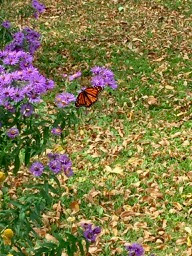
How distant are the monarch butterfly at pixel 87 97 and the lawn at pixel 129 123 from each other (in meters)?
0.07

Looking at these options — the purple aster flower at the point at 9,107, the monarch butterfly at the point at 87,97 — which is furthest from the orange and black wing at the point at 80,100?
the purple aster flower at the point at 9,107

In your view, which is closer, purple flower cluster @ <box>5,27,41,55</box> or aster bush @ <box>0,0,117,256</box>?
aster bush @ <box>0,0,117,256</box>

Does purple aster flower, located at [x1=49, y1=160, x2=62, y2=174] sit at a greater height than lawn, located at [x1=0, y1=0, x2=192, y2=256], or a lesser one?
greater

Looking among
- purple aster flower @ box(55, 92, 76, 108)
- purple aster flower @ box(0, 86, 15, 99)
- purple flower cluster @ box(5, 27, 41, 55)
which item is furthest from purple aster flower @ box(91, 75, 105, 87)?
purple flower cluster @ box(5, 27, 41, 55)

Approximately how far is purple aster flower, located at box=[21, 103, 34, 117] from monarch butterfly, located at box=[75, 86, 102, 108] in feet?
0.67

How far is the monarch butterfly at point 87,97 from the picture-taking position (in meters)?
2.37

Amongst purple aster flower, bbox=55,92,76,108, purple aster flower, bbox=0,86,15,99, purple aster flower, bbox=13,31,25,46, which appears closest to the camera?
purple aster flower, bbox=0,86,15,99

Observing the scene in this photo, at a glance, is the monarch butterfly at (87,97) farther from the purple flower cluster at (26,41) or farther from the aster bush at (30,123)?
the purple flower cluster at (26,41)

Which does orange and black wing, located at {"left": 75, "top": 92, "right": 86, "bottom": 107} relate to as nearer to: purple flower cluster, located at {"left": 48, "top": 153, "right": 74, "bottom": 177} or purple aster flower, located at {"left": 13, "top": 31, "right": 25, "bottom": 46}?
purple flower cluster, located at {"left": 48, "top": 153, "right": 74, "bottom": 177}

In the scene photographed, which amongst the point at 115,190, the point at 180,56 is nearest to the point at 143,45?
the point at 180,56

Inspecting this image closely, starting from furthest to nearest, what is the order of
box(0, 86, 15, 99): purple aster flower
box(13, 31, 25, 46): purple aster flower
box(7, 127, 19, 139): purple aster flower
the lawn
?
1. the lawn
2. box(13, 31, 25, 46): purple aster flower
3. box(7, 127, 19, 139): purple aster flower
4. box(0, 86, 15, 99): purple aster flower

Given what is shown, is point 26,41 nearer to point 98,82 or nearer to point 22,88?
point 98,82

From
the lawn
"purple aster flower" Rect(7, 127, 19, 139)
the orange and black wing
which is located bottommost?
the lawn

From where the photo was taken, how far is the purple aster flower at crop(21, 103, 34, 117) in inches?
90.0
